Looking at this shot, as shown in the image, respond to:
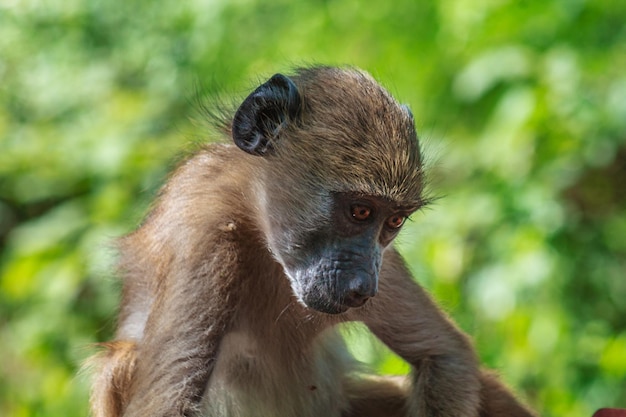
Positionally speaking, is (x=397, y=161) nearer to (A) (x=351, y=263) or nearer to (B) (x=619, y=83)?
(A) (x=351, y=263)

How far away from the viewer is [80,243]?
23.6ft

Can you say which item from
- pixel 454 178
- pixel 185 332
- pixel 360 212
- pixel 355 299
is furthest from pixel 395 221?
pixel 454 178

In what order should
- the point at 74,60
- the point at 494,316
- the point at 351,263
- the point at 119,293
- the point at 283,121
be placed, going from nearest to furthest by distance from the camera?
the point at 351,263, the point at 283,121, the point at 119,293, the point at 494,316, the point at 74,60

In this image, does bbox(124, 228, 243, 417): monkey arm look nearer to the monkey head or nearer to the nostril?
the monkey head

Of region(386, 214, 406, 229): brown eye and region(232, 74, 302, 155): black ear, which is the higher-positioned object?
region(232, 74, 302, 155): black ear

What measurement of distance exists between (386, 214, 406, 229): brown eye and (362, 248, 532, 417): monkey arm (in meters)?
0.36

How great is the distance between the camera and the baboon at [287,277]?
393cm

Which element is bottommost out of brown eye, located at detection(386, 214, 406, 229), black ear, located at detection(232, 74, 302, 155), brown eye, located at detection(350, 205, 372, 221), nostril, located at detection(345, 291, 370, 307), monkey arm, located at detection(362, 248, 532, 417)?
monkey arm, located at detection(362, 248, 532, 417)

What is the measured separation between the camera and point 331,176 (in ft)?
13.3

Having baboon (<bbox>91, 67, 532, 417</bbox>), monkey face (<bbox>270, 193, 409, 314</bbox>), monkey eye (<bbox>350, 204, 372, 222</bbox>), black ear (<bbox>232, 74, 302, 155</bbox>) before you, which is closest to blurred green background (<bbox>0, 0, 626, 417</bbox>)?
baboon (<bbox>91, 67, 532, 417</bbox>)

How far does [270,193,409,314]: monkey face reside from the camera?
382cm

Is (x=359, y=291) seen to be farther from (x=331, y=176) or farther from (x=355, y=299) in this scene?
(x=331, y=176)

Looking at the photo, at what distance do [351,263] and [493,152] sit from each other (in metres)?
3.44

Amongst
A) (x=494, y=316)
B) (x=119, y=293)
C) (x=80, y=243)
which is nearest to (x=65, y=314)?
(x=80, y=243)
